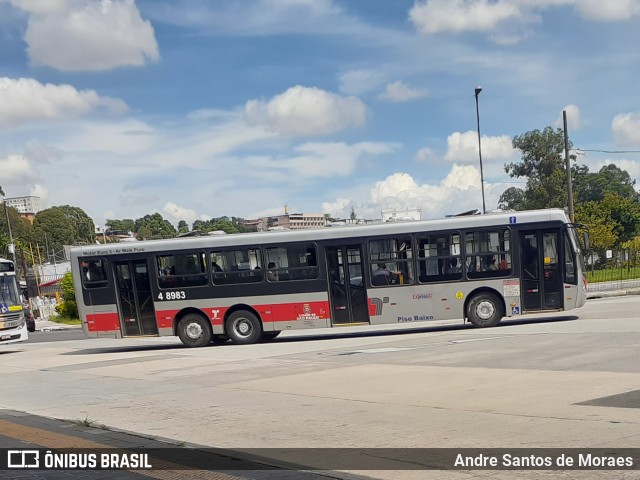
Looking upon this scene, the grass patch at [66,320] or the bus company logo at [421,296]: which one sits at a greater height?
the bus company logo at [421,296]

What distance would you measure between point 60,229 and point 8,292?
12378 centimetres

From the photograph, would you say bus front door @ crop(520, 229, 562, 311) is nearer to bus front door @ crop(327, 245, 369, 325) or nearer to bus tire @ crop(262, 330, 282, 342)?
bus front door @ crop(327, 245, 369, 325)

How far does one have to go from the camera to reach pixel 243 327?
22953 millimetres

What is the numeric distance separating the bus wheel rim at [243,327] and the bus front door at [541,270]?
299 inches

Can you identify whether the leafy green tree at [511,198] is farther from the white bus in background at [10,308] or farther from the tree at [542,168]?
the white bus in background at [10,308]

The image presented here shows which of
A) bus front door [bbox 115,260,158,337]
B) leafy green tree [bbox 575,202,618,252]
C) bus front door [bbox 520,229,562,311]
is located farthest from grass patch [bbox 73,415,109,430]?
leafy green tree [bbox 575,202,618,252]

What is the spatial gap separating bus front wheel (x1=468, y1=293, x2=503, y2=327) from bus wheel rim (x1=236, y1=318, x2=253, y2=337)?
6.15 metres

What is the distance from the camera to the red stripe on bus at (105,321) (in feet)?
76.6

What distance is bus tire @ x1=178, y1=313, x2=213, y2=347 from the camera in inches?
912

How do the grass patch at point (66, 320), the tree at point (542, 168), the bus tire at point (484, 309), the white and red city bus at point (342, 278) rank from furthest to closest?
the tree at point (542, 168)
the grass patch at point (66, 320)
the bus tire at point (484, 309)
the white and red city bus at point (342, 278)

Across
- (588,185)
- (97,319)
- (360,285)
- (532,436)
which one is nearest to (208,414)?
(532,436)

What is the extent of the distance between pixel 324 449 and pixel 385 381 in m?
4.92

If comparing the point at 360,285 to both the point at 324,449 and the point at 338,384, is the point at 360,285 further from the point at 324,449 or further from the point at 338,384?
the point at 324,449

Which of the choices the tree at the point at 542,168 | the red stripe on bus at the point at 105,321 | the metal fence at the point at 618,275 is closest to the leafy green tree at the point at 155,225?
the tree at the point at 542,168
